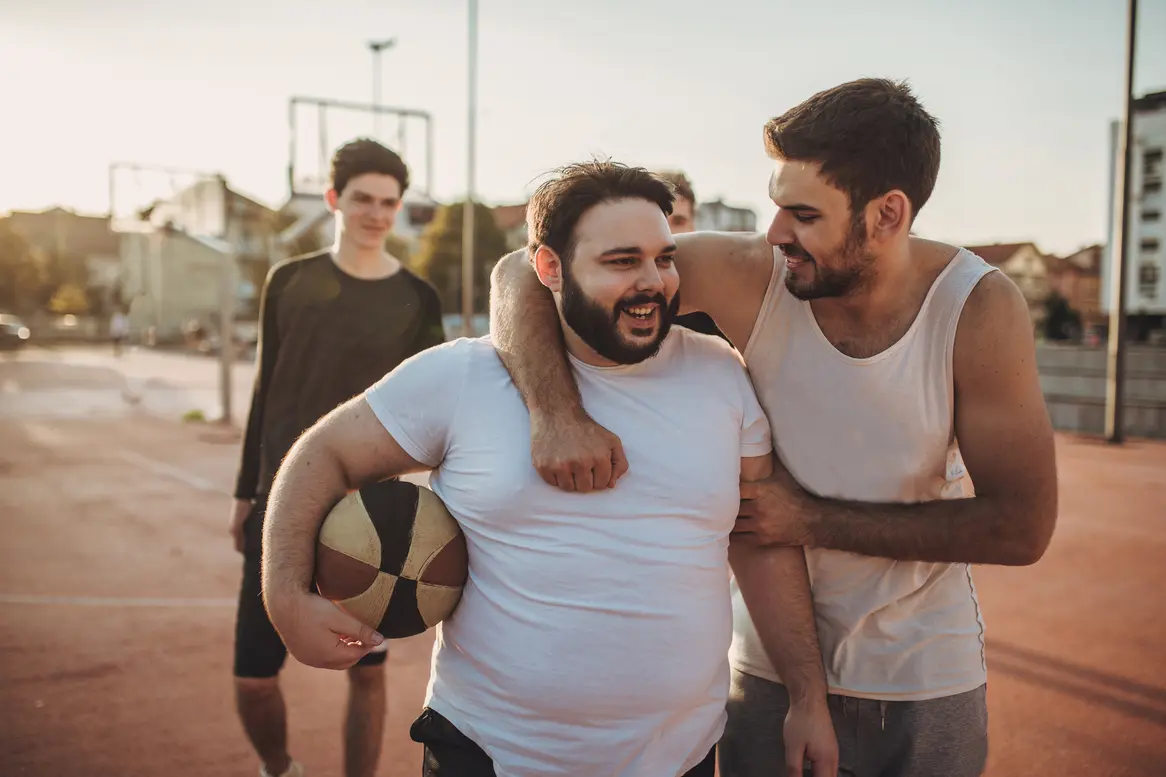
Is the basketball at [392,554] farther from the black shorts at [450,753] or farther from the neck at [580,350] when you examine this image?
the neck at [580,350]

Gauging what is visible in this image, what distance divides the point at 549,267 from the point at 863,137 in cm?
85

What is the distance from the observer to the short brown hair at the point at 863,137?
7.52 feet

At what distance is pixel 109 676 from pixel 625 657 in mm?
4484

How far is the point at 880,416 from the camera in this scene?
2367 mm

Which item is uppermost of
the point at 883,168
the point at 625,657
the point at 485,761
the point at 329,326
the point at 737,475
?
the point at 883,168

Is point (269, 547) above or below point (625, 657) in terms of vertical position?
above

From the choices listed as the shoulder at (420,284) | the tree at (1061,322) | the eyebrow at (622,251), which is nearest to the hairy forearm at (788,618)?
the eyebrow at (622,251)

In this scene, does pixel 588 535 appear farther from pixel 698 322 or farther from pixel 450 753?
pixel 698 322

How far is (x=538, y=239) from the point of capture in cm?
245

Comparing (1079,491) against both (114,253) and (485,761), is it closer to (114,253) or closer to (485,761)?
Answer: (485,761)

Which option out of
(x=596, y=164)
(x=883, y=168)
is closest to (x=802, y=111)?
(x=883, y=168)

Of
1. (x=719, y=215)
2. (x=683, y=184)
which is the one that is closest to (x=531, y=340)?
(x=683, y=184)

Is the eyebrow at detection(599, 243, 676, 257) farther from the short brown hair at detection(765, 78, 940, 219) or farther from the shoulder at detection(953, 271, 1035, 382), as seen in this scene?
the shoulder at detection(953, 271, 1035, 382)

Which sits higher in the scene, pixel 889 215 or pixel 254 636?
pixel 889 215
